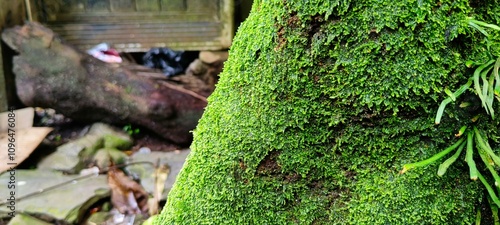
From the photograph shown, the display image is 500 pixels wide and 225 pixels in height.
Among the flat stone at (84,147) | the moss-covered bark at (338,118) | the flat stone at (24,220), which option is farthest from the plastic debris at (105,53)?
the moss-covered bark at (338,118)

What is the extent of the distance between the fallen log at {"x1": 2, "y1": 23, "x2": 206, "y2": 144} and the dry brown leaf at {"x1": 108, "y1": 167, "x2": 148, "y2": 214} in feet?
2.28

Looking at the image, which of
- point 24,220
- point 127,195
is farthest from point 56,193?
point 127,195

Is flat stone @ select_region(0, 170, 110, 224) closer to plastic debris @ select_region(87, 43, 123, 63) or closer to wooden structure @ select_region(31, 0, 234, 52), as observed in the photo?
plastic debris @ select_region(87, 43, 123, 63)

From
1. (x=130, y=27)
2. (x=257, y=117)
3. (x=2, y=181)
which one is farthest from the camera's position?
(x=130, y=27)

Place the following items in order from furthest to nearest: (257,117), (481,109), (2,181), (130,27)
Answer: (130,27), (2,181), (257,117), (481,109)

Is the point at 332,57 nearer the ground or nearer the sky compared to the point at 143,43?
nearer the sky

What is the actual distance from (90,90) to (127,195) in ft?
3.51

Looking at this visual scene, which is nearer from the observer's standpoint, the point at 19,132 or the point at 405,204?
the point at 405,204

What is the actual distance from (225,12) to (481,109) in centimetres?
347

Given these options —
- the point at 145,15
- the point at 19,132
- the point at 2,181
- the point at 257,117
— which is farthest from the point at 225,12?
the point at 257,117

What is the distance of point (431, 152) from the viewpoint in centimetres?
91

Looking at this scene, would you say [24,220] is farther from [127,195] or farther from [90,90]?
[90,90]

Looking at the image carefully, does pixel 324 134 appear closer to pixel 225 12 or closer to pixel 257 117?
pixel 257 117

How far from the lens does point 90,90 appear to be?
3.16 metres
